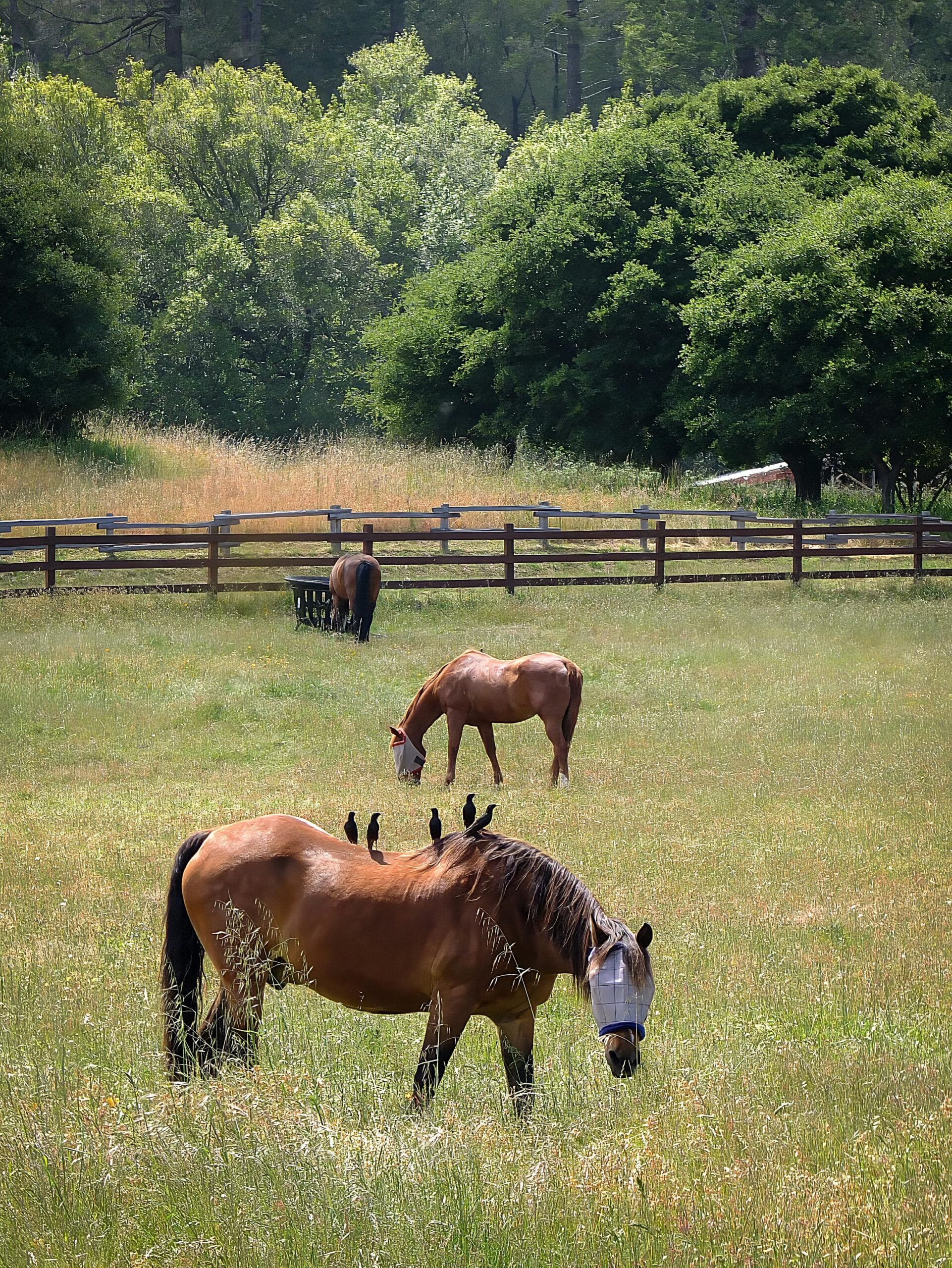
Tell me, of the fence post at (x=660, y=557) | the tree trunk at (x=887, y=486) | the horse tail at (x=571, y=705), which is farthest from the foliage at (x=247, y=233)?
the horse tail at (x=571, y=705)

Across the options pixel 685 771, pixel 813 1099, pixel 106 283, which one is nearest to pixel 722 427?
pixel 106 283

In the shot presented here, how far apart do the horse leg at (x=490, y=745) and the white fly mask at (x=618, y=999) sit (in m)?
6.91

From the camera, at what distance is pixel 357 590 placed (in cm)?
1853

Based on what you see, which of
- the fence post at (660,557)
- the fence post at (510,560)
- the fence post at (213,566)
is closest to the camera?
the fence post at (213,566)

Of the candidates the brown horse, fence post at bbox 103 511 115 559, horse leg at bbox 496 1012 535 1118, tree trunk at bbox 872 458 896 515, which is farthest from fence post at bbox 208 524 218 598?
horse leg at bbox 496 1012 535 1118

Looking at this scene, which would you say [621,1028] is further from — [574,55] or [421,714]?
[574,55]

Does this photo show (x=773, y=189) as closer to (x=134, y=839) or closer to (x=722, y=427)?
(x=722, y=427)

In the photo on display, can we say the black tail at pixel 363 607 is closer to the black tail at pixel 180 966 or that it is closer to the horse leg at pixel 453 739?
the horse leg at pixel 453 739

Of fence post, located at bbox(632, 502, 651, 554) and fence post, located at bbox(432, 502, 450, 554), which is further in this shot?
fence post, located at bbox(632, 502, 651, 554)

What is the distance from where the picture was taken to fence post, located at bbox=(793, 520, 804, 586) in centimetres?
2502

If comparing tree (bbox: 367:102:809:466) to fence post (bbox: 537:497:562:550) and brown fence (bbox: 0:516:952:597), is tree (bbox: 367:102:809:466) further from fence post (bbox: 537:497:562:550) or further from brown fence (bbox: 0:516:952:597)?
fence post (bbox: 537:497:562:550)

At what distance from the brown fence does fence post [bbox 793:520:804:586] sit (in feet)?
0.09

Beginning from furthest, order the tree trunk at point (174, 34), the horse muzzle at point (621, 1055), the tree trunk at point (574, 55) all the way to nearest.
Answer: the tree trunk at point (574, 55)
the tree trunk at point (174, 34)
the horse muzzle at point (621, 1055)

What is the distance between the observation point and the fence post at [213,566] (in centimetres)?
2216
